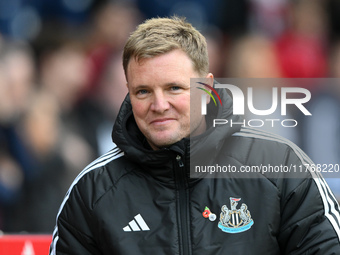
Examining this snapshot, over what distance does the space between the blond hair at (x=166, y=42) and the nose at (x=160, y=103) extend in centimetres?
16

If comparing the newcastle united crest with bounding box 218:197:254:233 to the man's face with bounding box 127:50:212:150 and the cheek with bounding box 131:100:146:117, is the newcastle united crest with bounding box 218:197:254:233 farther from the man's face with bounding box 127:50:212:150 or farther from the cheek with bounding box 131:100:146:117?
the cheek with bounding box 131:100:146:117

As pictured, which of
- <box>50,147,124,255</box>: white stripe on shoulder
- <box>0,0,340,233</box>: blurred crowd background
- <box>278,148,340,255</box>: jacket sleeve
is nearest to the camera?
<box>278,148,340,255</box>: jacket sleeve

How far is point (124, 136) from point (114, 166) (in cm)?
15

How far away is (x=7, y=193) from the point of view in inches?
182

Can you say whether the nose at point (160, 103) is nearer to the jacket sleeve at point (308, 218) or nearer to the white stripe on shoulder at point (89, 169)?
the white stripe on shoulder at point (89, 169)

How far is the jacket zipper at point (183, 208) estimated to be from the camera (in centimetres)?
229

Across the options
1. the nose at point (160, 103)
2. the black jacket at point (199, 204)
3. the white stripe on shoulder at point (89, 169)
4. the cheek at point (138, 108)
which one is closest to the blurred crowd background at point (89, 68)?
the white stripe on shoulder at point (89, 169)

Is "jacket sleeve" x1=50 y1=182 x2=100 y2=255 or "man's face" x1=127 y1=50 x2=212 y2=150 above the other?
"man's face" x1=127 y1=50 x2=212 y2=150

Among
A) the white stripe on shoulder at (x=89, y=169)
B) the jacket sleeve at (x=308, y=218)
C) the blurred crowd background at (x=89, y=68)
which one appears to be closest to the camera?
the jacket sleeve at (x=308, y=218)

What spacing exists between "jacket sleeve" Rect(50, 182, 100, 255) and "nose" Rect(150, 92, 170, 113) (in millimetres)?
482

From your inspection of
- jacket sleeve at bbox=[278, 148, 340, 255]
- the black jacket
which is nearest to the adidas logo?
the black jacket

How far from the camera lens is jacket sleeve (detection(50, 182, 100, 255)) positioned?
2410mm

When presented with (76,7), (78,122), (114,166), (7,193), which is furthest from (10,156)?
(114,166)

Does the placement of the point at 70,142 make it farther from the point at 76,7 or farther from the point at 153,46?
the point at 153,46
